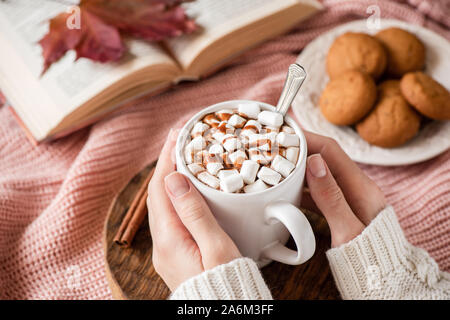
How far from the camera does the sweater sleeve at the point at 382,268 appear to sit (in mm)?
728

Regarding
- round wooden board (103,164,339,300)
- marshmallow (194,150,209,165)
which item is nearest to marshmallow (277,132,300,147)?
marshmallow (194,150,209,165)

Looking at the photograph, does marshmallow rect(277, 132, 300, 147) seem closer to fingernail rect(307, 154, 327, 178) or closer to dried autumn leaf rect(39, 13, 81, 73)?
fingernail rect(307, 154, 327, 178)

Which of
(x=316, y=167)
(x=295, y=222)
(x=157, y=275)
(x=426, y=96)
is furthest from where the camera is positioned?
(x=426, y=96)

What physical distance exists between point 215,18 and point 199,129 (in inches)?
25.9

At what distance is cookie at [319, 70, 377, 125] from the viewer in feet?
3.41

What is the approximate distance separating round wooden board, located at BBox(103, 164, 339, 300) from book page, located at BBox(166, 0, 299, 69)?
55 cm

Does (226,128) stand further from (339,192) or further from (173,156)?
(339,192)

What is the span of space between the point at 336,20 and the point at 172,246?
0.99m

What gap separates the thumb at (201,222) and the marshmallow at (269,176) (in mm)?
95

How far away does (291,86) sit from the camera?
687mm

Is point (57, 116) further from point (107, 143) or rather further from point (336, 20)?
point (336, 20)

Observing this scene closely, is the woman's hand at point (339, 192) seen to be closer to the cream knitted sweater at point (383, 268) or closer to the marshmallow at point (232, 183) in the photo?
the cream knitted sweater at point (383, 268)

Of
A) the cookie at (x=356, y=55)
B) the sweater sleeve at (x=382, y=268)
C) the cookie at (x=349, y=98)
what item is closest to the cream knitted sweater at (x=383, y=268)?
the sweater sleeve at (x=382, y=268)

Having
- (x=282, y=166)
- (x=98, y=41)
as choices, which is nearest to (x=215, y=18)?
(x=98, y=41)
